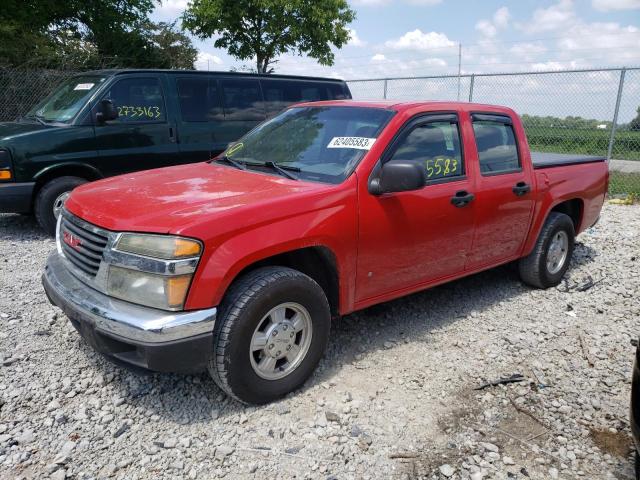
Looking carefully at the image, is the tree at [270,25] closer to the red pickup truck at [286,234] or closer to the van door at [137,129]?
the van door at [137,129]

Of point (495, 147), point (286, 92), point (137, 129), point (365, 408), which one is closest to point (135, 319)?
point (365, 408)

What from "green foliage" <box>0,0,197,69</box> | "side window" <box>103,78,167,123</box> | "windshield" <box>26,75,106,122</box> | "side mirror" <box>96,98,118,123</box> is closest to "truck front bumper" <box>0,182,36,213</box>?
"windshield" <box>26,75,106,122</box>

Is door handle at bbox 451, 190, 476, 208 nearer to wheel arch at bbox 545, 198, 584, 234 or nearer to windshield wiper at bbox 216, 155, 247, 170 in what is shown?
windshield wiper at bbox 216, 155, 247, 170

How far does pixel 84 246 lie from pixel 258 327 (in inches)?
43.5

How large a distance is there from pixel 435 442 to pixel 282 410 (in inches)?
35.1

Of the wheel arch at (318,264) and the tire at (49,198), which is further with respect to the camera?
the tire at (49,198)

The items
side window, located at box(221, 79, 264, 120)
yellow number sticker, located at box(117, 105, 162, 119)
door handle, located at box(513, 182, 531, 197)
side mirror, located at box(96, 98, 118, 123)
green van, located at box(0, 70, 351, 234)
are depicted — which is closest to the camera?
door handle, located at box(513, 182, 531, 197)

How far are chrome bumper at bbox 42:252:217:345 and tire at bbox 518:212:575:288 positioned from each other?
3.50 m

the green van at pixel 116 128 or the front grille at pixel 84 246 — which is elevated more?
the green van at pixel 116 128

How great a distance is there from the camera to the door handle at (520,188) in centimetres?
438

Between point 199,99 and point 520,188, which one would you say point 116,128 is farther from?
point 520,188

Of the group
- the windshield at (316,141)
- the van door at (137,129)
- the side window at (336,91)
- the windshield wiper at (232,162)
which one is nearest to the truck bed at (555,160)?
the windshield at (316,141)

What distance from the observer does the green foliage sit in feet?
42.4

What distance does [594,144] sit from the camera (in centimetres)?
1055
